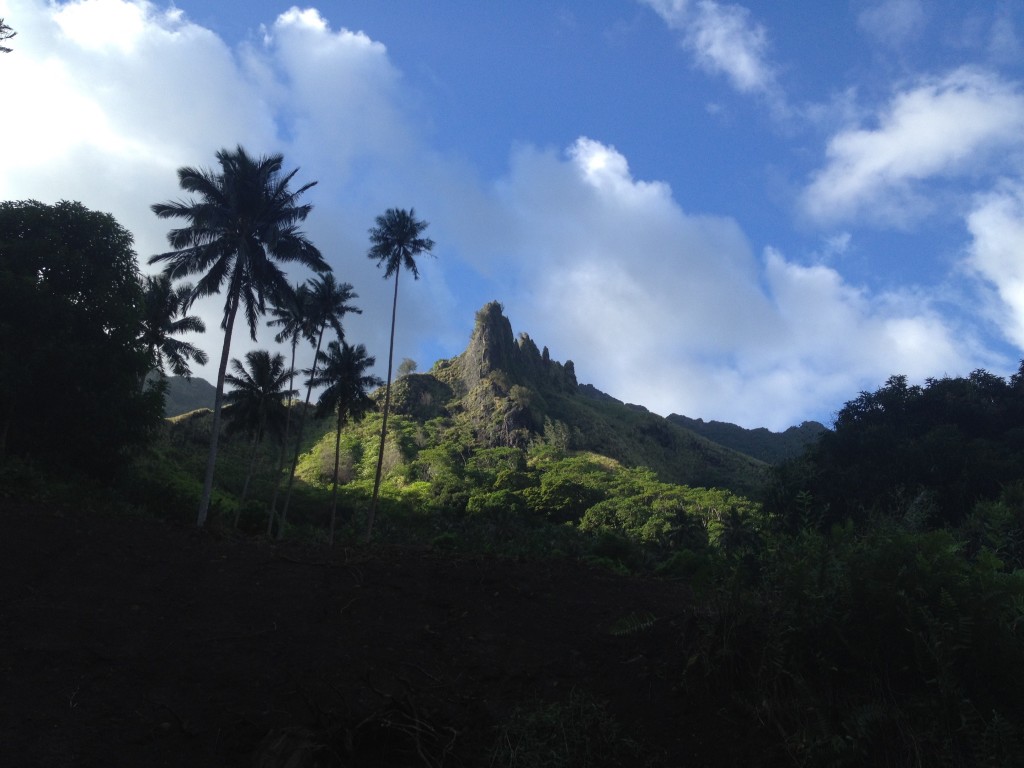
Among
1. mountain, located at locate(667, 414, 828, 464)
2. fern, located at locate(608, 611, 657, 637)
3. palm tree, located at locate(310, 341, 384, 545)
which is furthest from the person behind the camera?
mountain, located at locate(667, 414, 828, 464)

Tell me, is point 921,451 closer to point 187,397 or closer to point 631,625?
point 631,625

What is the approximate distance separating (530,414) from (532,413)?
0.70 meters

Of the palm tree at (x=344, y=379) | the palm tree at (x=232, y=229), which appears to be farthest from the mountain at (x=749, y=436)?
the palm tree at (x=232, y=229)

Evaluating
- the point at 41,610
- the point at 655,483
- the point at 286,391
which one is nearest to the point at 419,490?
the point at 655,483

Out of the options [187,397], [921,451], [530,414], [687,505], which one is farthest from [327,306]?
[187,397]

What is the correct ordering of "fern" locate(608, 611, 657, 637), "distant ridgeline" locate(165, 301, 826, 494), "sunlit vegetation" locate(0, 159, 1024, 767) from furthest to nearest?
1. "distant ridgeline" locate(165, 301, 826, 494)
2. "fern" locate(608, 611, 657, 637)
3. "sunlit vegetation" locate(0, 159, 1024, 767)

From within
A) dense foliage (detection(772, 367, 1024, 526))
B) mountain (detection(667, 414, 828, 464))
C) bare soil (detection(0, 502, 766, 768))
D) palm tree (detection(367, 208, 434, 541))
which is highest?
mountain (detection(667, 414, 828, 464))

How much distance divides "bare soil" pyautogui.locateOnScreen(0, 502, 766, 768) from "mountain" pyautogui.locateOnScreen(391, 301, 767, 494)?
8016cm

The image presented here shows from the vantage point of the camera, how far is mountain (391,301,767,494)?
3819 inches

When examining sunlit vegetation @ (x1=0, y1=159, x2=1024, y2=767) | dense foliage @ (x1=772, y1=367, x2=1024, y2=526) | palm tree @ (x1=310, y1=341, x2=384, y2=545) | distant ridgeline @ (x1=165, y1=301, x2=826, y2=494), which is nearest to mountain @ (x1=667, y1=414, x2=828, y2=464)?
distant ridgeline @ (x1=165, y1=301, x2=826, y2=494)

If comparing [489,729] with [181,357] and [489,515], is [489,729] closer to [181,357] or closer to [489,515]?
[181,357]

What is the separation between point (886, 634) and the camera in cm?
641

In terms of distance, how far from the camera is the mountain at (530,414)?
3819 inches

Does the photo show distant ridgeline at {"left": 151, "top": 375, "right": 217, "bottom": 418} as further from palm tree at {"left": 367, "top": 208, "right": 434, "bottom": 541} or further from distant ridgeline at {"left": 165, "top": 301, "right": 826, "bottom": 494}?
palm tree at {"left": 367, "top": 208, "right": 434, "bottom": 541}
